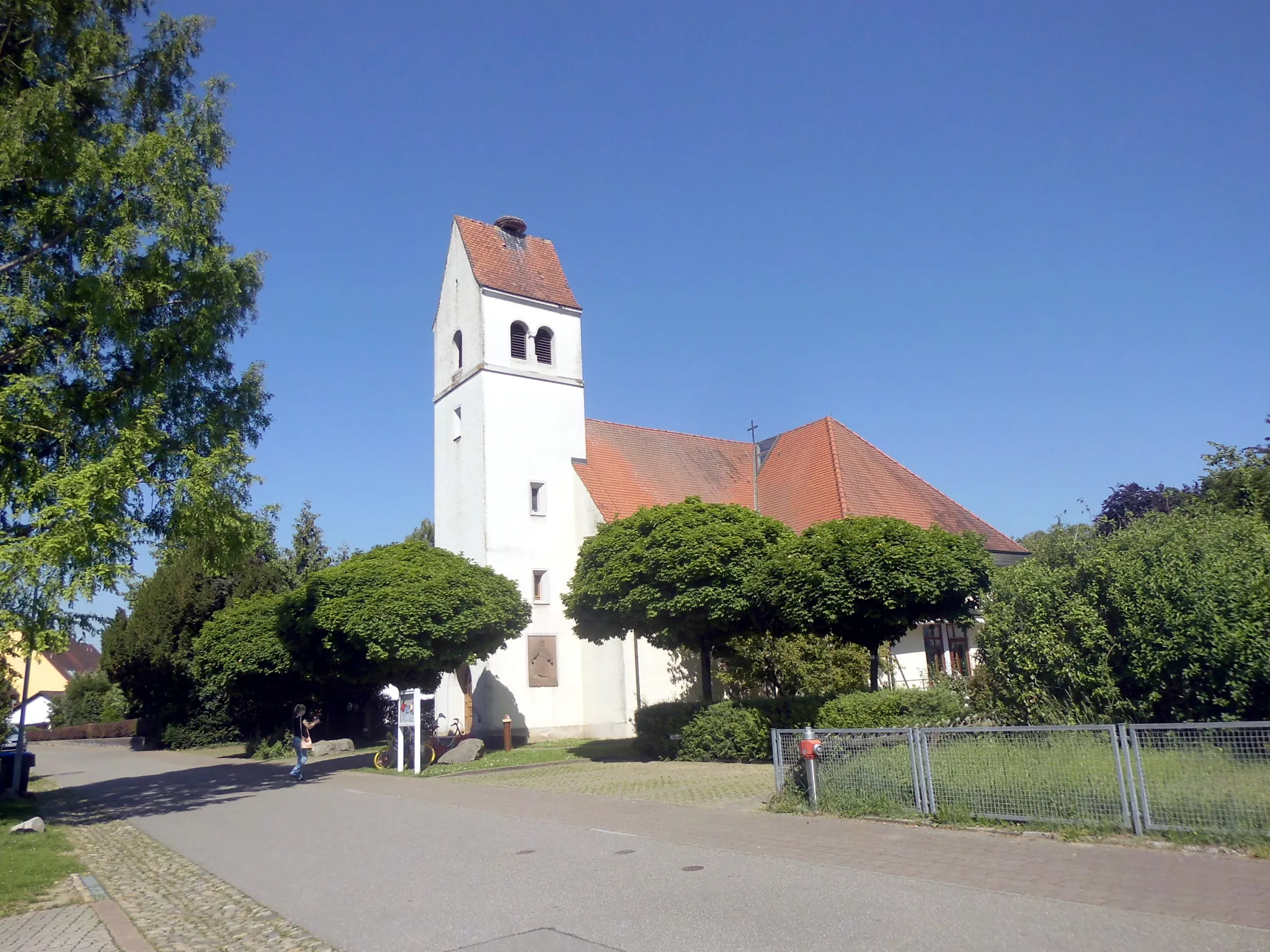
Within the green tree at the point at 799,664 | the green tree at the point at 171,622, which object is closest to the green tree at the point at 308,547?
the green tree at the point at 171,622

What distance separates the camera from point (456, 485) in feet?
104

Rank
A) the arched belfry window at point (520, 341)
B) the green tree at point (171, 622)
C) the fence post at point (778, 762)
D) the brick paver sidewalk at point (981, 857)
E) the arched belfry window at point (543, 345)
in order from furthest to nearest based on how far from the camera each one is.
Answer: the green tree at point (171, 622) < the arched belfry window at point (543, 345) < the arched belfry window at point (520, 341) < the fence post at point (778, 762) < the brick paver sidewalk at point (981, 857)

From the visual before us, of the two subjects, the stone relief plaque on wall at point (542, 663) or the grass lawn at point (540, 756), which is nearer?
the grass lawn at point (540, 756)

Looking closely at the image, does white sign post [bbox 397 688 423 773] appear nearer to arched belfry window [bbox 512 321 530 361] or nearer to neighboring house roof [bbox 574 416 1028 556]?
neighboring house roof [bbox 574 416 1028 556]

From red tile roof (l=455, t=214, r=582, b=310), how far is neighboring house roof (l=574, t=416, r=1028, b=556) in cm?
515

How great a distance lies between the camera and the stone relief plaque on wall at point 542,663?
95.8 feet

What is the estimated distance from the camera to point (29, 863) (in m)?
10.1

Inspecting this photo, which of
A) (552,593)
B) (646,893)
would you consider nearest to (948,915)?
(646,893)

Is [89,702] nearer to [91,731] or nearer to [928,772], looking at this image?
[91,731]

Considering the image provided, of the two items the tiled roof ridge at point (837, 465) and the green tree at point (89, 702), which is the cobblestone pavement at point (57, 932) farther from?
the green tree at point (89, 702)

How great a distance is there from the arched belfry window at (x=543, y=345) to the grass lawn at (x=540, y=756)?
1318 centimetres

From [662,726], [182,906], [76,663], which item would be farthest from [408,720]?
[76,663]

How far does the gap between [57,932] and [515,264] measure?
92.7 feet

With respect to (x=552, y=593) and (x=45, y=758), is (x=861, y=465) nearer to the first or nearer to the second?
(x=552, y=593)
